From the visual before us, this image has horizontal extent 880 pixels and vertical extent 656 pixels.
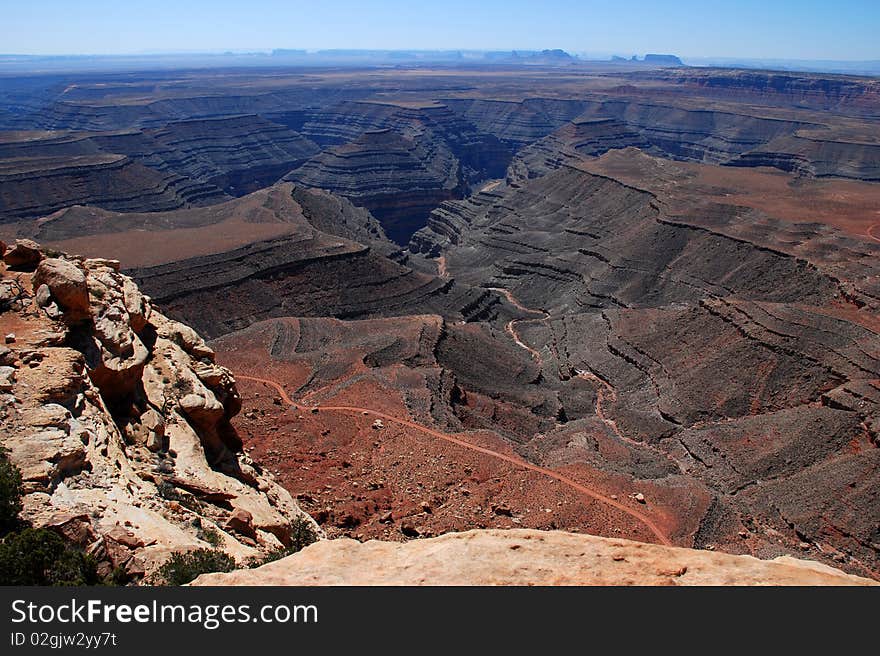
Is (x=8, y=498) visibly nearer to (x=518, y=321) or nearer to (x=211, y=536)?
(x=211, y=536)

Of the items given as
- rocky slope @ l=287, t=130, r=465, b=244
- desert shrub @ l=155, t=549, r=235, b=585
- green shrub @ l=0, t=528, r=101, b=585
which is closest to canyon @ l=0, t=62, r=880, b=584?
rocky slope @ l=287, t=130, r=465, b=244

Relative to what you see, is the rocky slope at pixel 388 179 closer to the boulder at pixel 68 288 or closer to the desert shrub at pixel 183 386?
the desert shrub at pixel 183 386

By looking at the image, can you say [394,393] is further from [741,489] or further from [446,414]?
[741,489]

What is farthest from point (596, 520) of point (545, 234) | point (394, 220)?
point (394, 220)

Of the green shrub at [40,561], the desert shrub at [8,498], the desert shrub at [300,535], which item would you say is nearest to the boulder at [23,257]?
the desert shrub at [8,498]
